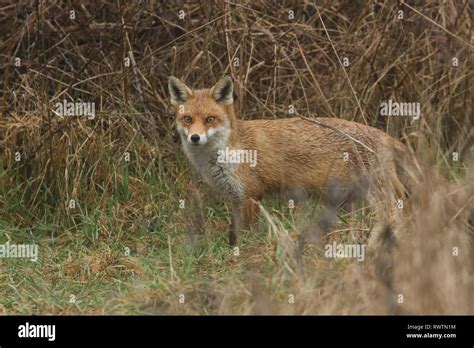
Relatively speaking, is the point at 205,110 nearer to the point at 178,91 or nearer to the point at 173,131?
the point at 178,91

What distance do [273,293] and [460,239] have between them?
126 centimetres

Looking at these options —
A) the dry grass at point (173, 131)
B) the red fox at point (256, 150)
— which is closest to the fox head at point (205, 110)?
the red fox at point (256, 150)

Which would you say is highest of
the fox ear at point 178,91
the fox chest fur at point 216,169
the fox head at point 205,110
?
the fox ear at point 178,91

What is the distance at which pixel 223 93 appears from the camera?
26.4 ft

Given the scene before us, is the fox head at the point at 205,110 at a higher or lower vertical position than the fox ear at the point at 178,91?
lower

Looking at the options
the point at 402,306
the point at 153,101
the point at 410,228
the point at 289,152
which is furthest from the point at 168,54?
the point at 402,306

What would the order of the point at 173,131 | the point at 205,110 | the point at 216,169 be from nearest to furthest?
the point at 205,110 < the point at 216,169 < the point at 173,131

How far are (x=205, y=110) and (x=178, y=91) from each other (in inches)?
13.3

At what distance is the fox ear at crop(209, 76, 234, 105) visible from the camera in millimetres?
8008

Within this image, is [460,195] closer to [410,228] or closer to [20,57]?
[410,228]

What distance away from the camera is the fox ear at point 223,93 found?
801 cm

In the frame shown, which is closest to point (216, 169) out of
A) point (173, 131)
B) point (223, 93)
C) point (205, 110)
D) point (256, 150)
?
point (256, 150)

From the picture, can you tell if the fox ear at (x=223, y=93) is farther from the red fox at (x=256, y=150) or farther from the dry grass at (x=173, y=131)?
the dry grass at (x=173, y=131)

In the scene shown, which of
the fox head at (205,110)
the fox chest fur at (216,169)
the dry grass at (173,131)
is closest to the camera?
the dry grass at (173,131)
